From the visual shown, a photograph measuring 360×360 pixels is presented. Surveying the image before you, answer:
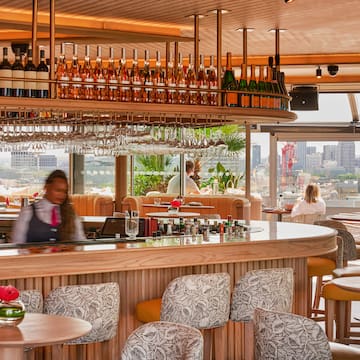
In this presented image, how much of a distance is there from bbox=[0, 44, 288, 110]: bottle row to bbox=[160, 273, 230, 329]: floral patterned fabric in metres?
1.85

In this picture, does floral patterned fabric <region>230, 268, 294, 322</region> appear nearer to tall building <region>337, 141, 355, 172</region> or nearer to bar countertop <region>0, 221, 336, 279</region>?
bar countertop <region>0, 221, 336, 279</region>

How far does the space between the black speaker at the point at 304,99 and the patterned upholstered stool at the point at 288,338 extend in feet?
28.9

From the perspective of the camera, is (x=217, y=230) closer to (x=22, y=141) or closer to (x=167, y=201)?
(x=22, y=141)

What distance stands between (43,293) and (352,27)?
4.66 m

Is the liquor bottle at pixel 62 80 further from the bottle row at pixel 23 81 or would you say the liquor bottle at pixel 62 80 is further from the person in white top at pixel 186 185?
the person in white top at pixel 186 185

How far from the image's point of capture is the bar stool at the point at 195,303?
18.5ft

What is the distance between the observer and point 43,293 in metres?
5.88

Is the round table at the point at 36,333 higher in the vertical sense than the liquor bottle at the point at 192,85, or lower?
lower

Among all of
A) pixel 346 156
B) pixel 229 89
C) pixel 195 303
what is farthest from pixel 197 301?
pixel 346 156

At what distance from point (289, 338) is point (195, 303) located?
4.37ft

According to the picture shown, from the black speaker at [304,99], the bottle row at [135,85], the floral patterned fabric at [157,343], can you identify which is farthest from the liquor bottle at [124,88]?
the black speaker at [304,99]

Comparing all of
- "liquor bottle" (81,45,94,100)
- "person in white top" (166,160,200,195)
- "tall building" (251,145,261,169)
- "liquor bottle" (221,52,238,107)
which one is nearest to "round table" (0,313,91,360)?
"liquor bottle" (81,45,94,100)

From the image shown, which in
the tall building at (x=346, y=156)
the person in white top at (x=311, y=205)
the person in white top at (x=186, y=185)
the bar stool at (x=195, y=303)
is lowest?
the bar stool at (x=195, y=303)

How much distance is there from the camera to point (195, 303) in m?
5.70
